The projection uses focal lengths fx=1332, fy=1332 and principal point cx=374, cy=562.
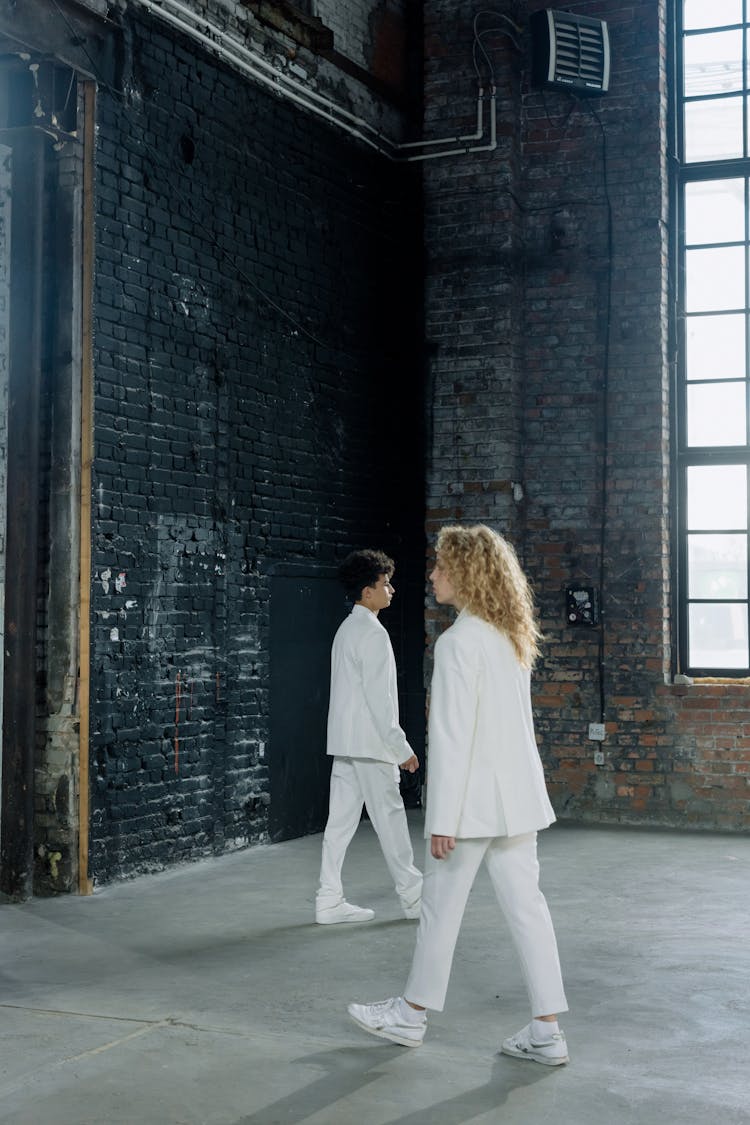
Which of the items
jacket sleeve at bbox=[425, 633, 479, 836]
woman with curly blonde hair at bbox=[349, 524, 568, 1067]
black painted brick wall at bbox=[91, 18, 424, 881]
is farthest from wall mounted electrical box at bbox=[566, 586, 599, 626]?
jacket sleeve at bbox=[425, 633, 479, 836]

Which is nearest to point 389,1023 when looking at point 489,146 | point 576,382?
point 576,382

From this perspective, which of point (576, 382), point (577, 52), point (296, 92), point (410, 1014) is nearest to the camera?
point (410, 1014)

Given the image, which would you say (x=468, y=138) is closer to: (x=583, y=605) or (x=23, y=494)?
(x=583, y=605)

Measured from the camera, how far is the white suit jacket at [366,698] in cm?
554

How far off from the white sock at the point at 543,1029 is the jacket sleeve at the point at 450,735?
0.59 meters

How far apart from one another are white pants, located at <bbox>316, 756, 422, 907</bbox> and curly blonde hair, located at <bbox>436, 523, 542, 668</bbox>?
5.85ft

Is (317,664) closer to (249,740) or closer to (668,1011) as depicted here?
(249,740)

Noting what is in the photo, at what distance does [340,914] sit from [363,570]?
1.45 m

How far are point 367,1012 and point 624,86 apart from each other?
662 centimetres

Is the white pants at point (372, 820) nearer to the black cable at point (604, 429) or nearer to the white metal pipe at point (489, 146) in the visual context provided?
the black cable at point (604, 429)

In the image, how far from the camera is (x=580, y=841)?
7.79m

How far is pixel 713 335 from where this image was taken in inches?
344

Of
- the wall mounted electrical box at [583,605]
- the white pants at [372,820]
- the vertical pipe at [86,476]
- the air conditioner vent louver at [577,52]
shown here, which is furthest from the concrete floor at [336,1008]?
the air conditioner vent louver at [577,52]

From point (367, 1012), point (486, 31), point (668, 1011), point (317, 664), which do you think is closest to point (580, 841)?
point (317, 664)
